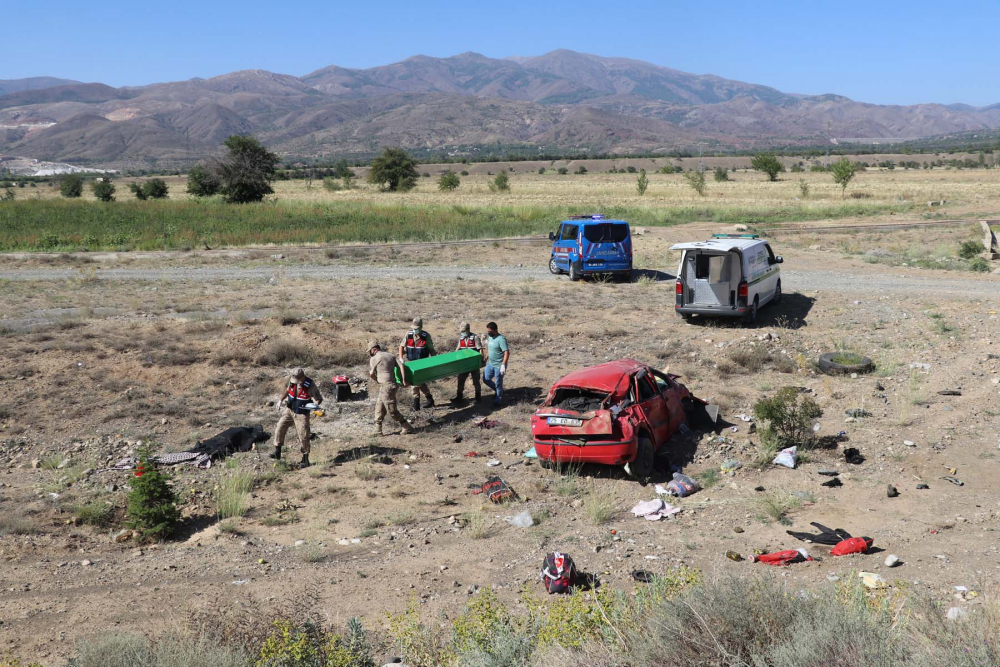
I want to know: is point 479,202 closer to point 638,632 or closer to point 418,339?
point 418,339

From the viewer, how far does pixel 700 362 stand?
15203 mm

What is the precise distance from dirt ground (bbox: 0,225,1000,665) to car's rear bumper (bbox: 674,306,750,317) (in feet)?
1.49

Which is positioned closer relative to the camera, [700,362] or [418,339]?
[418,339]

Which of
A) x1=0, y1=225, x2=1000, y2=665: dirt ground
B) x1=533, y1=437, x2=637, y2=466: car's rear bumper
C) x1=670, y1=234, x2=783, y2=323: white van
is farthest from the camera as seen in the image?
x1=670, y1=234, x2=783, y2=323: white van

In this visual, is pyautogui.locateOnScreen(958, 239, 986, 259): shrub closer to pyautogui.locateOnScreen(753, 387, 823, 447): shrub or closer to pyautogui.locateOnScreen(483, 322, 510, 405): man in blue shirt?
pyautogui.locateOnScreen(753, 387, 823, 447): shrub

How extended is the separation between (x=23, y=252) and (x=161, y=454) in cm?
2932

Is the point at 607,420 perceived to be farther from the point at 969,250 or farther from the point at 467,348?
the point at 969,250

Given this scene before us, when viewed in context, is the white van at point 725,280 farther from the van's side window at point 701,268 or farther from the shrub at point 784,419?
the shrub at point 784,419

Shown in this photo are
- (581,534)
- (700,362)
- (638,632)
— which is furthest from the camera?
(700,362)

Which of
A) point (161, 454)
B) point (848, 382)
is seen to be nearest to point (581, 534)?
point (161, 454)

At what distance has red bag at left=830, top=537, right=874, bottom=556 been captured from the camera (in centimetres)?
745

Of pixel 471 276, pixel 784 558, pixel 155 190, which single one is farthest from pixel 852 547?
pixel 155 190

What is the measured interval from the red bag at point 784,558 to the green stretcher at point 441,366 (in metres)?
6.30

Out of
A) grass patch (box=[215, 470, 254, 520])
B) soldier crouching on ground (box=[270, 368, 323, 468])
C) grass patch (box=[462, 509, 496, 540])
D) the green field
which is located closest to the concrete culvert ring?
grass patch (box=[462, 509, 496, 540])
